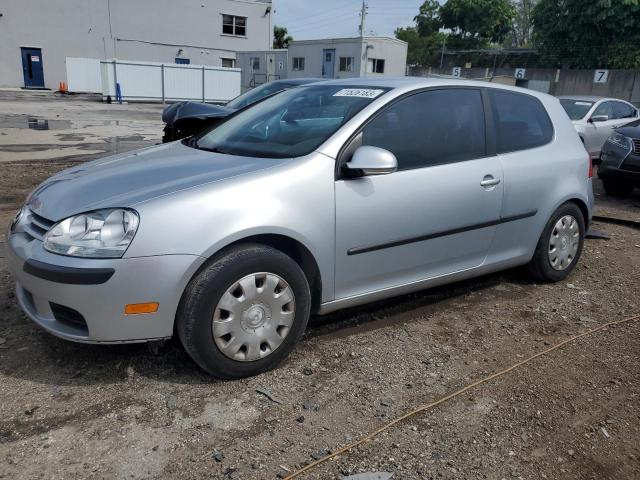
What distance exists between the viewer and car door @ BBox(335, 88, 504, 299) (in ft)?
10.4

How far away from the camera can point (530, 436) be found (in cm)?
259

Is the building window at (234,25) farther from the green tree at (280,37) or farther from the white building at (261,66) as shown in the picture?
the green tree at (280,37)

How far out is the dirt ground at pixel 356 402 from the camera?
7.75 ft

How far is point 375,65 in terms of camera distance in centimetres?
2911

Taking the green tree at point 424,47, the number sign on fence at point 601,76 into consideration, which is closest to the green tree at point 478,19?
the green tree at point 424,47

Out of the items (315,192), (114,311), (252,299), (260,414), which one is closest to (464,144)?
(315,192)

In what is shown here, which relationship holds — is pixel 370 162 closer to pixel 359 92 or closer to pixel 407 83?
pixel 359 92

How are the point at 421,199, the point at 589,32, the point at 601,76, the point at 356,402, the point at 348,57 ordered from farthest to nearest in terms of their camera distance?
the point at 589,32
the point at 348,57
the point at 601,76
the point at 421,199
the point at 356,402

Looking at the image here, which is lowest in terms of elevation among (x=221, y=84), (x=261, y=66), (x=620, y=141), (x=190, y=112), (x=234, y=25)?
(x=620, y=141)

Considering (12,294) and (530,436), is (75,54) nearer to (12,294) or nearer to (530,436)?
(12,294)

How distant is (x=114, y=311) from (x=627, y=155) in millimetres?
7669

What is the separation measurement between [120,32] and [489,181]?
125 ft

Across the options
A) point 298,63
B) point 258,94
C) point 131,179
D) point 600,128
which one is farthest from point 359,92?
point 298,63

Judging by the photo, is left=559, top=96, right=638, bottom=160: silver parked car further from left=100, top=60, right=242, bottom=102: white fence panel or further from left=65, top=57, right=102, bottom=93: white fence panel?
left=65, top=57, right=102, bottom=93: white fence panel
